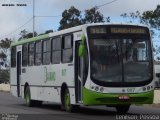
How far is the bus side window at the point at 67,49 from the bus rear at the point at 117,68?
5.82 ft

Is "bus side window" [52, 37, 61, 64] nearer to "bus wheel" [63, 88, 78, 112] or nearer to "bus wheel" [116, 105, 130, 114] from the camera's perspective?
"bus wheel" [63, 88, 78, 112]

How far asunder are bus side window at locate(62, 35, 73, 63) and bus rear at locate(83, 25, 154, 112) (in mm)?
1775

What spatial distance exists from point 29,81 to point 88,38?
8.45 meters

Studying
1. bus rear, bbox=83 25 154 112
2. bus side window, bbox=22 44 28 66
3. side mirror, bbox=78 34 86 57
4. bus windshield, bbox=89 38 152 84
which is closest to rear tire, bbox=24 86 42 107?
bus side window, bbox=22 44 28 66

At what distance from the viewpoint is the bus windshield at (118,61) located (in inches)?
786

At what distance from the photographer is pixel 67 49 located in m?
22.3

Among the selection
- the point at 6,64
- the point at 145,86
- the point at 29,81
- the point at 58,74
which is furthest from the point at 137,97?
the point at 6,64

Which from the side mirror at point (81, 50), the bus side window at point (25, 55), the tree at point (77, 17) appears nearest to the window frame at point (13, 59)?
the bus side window at point (25, 55)

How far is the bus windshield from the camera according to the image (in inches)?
786

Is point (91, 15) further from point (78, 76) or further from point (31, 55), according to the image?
point (78, 76)

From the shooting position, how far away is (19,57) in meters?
29.8

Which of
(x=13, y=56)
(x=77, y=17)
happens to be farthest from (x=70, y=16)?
(x=13, y=56)

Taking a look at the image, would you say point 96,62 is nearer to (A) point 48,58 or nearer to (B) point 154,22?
(A) point 48,58

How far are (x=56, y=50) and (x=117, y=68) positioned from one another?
431 cm
